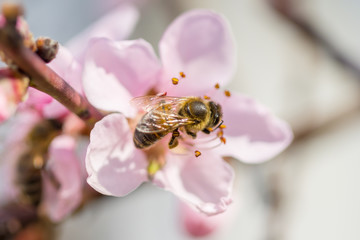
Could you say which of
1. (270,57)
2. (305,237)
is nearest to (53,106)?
(305,237)

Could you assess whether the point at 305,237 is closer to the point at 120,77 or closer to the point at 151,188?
→ the point at 151,188

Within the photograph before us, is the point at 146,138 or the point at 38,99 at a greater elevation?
the point at 38,99

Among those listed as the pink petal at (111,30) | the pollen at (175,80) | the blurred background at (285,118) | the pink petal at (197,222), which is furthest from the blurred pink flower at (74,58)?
the pink petal at (197,222)

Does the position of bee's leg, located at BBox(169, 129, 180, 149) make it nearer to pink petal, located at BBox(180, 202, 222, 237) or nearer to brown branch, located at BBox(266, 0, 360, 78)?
pink petal, located at BBox(180, 202, 222, 237)

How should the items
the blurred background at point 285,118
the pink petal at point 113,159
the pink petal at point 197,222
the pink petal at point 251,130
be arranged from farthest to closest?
the blurred background at point 285,118 → the pink petal at point 197,222 → the pink petal at point 251,130 → the pink petal at point 113,159

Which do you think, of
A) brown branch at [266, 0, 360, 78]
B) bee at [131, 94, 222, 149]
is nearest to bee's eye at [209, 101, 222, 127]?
bee at [131, 94, 222, 149]

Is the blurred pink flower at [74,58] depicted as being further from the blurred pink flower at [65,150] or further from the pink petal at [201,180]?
the pink petal at [201,180]

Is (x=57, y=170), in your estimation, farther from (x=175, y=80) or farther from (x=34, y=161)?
(x=175, y=80)

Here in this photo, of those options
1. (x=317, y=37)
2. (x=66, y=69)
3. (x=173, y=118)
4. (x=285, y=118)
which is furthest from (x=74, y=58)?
(x=285, y=118)
